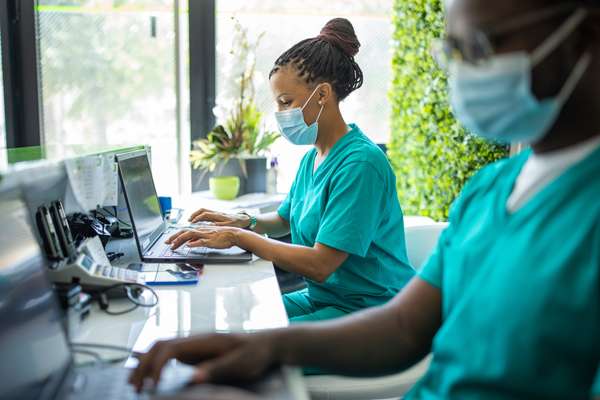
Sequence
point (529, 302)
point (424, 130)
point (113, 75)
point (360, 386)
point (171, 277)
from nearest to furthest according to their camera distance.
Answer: point (529, 302) → point (360, 386) → point (171, 277) → point (424, 130) → point (113, 75)

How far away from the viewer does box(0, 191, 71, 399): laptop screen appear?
0.72 meters

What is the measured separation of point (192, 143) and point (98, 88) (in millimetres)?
604

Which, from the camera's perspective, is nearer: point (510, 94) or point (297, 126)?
point (510, 94)

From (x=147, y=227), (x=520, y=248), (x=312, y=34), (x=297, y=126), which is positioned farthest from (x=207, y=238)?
(x=312, y=34)

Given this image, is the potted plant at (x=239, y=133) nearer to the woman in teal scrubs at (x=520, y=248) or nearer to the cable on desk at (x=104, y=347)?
the cable on desk at (x=104, y=347)

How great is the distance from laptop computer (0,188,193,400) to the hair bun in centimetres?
108

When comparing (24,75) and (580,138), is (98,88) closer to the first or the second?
(24,75)

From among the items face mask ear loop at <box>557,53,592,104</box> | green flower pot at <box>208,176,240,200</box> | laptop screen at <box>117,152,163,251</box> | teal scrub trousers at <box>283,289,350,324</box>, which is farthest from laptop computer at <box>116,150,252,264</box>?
face mask ear loop at <box>557,53,592,104</box>

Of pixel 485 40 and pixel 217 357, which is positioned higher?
pixel 485 40

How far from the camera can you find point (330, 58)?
5.30ft

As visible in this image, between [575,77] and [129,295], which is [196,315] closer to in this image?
[129,295]

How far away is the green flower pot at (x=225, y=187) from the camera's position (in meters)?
2.44

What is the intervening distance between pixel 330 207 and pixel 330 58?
504 mm

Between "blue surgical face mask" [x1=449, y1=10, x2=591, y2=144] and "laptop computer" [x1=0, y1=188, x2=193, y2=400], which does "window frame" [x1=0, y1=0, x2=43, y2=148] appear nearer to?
"laptop computer" [x1=0, y1=188, x2=193, y2=400]
